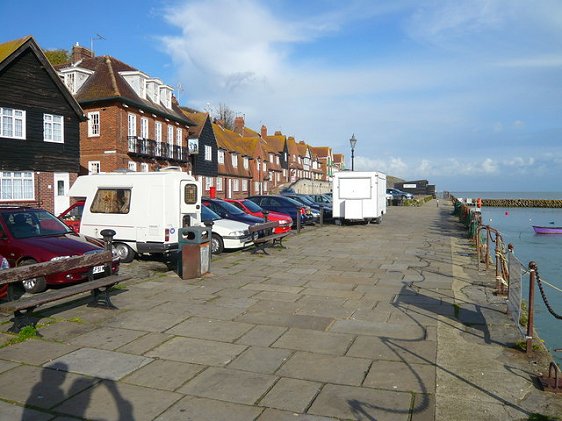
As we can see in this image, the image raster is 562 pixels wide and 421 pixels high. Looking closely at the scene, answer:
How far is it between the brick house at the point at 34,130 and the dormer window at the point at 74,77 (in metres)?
7.12

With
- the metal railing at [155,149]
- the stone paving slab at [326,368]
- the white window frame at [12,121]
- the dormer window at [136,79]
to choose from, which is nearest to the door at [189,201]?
the stone paving slab at [326,368]

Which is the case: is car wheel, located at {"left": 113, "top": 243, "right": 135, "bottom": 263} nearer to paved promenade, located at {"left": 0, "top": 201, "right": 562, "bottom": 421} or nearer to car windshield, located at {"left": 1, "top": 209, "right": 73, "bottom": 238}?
car windshield, located at {"left": 1, "top": 209, "right": 73, "bottom": 238}

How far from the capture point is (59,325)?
23.4 ft

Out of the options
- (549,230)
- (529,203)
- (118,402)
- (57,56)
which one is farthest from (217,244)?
(529,203)

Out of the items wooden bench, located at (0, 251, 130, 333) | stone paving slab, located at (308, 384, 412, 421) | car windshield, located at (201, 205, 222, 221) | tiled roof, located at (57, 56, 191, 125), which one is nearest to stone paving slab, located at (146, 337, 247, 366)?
stone paving slab, located at (308, 384, 412, 421)

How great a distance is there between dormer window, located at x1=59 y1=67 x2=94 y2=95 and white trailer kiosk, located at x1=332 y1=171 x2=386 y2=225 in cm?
2097

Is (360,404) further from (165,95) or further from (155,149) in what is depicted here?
(165,95)

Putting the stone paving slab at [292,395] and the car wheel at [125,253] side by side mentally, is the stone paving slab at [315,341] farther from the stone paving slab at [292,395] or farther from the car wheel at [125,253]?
the car wheel at [125,253]

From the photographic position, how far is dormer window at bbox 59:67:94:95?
3475cm

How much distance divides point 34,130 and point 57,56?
37.1 m

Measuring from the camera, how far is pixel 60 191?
28.4m

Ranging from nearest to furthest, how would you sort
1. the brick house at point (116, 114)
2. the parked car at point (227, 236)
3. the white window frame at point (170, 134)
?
the parked car at point (227, 236) → the brick house at point (116, 114) → the white window frame at point (170, 134)

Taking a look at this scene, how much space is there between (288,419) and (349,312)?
155 inches

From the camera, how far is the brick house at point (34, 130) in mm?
24906
